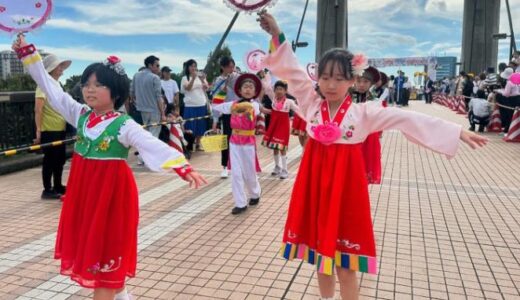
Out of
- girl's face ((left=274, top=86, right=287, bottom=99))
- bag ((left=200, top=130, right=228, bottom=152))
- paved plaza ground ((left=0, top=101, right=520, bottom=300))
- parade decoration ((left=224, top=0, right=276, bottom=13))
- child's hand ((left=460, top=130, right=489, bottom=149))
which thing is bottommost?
paved plaza ground ((left=0, top=101, right=520, bottom=300))

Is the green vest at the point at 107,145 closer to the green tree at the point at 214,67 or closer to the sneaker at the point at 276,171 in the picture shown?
the sneaker at the point at 276,171

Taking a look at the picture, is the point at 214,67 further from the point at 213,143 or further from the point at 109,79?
the point at 109,79

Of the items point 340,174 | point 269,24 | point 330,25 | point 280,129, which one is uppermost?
point 330,25

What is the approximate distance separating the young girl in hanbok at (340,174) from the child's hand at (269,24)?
0.41 meters

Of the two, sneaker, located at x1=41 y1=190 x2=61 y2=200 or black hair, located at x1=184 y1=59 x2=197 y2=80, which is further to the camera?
black hair, located at x1=184 y1=59 x2=197 y2=80

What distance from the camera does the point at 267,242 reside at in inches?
167

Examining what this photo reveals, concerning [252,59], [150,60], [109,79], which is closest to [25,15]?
[109,79]

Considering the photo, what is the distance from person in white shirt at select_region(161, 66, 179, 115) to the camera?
369 inches

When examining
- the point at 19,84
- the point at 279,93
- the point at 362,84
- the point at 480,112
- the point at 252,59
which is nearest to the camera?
the point at 362,84

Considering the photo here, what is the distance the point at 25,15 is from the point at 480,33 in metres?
30.8

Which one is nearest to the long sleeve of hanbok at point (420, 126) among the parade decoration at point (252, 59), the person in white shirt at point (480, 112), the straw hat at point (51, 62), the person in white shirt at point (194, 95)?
the straw hat at point (51, 62)

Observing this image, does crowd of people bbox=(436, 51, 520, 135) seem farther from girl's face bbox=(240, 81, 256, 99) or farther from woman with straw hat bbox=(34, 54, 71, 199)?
woman with straw hat bbox=(34, 54, 71, 199)

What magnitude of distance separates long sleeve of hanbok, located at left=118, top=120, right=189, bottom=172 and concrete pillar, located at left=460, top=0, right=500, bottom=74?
3034cm

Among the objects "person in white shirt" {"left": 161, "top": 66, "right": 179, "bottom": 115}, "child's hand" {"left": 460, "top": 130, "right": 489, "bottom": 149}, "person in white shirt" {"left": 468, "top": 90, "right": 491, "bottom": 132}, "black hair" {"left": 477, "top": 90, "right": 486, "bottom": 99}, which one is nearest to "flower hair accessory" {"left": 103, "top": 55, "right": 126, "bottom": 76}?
"child's hand" {"left": 460, "top": 130, "right": 489, "bottom": 149}
